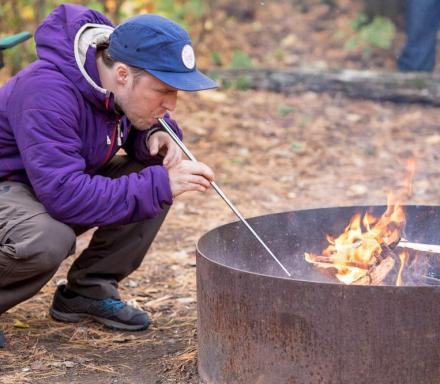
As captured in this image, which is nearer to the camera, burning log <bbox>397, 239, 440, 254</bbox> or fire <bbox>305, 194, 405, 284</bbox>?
fire <bbox>305, 194, 405, 284</bbox>

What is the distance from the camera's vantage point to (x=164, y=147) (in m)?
3.74

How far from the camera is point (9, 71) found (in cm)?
782

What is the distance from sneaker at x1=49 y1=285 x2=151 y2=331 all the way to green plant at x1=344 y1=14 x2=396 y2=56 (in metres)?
6.37

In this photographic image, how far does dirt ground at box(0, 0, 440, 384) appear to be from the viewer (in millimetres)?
3545

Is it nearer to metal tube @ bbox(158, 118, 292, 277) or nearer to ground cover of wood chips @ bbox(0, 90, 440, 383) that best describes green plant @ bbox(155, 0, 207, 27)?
ground cover of wood chips @ bbox(0, 90, 440, 383)

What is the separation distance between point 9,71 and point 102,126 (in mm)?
4670

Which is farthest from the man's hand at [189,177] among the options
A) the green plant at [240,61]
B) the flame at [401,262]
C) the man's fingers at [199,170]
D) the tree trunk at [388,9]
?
the tree trunk at [388,9]

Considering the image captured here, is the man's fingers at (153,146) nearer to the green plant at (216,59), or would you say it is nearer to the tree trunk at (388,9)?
the green plant at (216,59)

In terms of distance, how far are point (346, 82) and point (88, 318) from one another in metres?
4.70

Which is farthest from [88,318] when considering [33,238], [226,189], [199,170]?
[226,189]

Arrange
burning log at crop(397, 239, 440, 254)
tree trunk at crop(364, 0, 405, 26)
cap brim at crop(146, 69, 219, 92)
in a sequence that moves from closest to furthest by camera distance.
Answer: cap brim at crop(146, 69, 219, 92) → burning log at crop(397, 239, 440, 254) → tree trunk at crop(364, 0, 405, 26)

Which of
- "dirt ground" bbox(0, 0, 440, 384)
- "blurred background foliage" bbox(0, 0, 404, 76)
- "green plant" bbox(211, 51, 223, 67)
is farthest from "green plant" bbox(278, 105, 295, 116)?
"green plant" bbox(211, 51, 223, 67)

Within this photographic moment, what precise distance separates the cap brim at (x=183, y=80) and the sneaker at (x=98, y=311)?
1234 mm

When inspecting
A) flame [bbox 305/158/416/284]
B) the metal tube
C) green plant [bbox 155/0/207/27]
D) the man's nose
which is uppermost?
the man's nose
